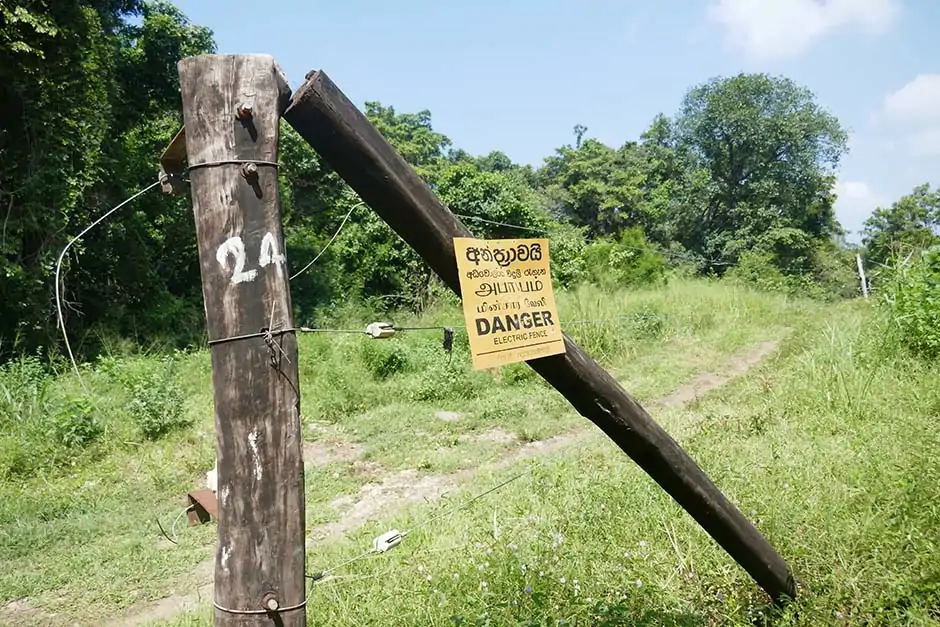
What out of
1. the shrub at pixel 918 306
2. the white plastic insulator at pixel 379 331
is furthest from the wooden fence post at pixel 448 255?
the shrub at pixel 918 306

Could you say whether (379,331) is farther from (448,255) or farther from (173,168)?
(173,168)

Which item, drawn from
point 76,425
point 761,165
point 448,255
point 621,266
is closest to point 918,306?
point 448,255

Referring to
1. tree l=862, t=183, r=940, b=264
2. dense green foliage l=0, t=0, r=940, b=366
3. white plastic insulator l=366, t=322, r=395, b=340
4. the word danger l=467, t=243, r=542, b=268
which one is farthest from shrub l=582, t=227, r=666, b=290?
tree l=862, t=183, r=940, b=264

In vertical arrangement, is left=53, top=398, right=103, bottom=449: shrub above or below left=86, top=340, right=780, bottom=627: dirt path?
above

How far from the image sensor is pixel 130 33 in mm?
13742

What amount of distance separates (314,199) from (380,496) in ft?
56.7

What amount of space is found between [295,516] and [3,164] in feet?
33.7

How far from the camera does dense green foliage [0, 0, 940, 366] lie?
365 inches

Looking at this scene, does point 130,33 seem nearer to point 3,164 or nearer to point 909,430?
point 3,164

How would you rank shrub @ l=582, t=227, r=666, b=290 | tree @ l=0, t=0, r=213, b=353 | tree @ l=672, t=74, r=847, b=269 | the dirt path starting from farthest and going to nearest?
1. tree @ l=672, t=74, r=847, b=269
2. shrub @ l=582, t=227, r=666, b=290
3. tree @ l=0, t=0, r=213, b=353
4. the dirt path

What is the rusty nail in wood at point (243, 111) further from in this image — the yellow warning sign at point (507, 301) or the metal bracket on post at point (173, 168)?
the yellow warning sign at point (507, 301)

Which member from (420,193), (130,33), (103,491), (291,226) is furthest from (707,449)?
(291,226)

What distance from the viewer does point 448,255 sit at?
1.78 meters

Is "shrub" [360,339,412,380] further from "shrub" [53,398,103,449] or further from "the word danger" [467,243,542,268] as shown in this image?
"the word danger" [467,243,542,268]
